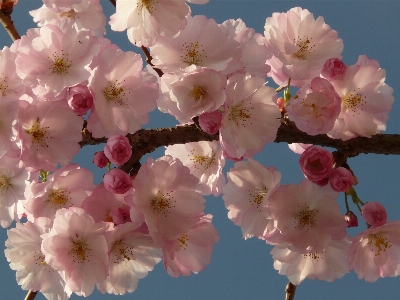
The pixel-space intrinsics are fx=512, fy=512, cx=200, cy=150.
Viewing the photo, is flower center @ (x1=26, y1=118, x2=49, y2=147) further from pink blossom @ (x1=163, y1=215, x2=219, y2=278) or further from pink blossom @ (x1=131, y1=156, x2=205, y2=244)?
pink blossom @ (x1=163, y1=215, x2=219, y2=278)

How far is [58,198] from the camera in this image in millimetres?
1853

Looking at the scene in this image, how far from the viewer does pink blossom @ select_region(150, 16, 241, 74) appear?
189 centimetres

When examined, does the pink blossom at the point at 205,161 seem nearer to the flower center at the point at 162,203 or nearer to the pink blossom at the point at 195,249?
the pink blossom at the point at 195,249

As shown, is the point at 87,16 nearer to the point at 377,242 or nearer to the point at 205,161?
the point at 205,161

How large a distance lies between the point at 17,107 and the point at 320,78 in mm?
1105

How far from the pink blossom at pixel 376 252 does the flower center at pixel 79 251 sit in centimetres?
104

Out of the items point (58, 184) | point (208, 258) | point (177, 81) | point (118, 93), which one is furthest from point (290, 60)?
point (58, 184)

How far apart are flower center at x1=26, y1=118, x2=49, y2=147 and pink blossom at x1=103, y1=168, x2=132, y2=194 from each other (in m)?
0.28

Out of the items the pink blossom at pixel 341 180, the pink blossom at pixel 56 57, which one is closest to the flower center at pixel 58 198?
the pink blossom at pixel 56 57

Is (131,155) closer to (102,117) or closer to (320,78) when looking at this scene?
(102,117)

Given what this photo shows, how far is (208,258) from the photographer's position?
6.71 ft

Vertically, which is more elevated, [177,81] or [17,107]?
[177,81]

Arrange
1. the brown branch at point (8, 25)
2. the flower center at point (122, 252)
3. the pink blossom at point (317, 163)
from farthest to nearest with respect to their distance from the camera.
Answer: the brown branch at point (8, 25) < the pink blossom at point (317, 163) < the flower center at point (122, 252)

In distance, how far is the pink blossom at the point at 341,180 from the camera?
1.90m
